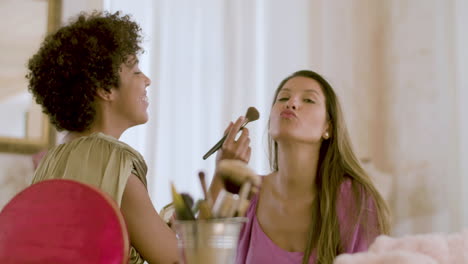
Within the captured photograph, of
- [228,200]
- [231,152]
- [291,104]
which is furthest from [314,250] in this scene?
[228,200]

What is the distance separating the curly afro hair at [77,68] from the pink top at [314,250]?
59 centimetres

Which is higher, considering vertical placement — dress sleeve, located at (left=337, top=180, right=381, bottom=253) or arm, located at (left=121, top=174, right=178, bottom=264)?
arm, located at (left=121, top=174, right=178, bottom=264)

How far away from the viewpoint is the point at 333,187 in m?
1.61

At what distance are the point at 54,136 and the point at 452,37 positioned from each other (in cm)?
177

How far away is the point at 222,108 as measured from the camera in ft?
8.42

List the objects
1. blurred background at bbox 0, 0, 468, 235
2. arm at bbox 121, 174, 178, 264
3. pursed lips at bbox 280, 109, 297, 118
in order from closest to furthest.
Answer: arm at bbox 121, 174, 178, 264 < pursed lips at bbox 280, 109, 297, 118 < blurred background at bbox 0, 0, 468, 235

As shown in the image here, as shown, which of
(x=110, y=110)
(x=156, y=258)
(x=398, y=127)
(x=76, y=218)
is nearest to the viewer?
(x=76, y=218)

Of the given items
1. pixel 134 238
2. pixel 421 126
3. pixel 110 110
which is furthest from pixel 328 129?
pixel 421 126

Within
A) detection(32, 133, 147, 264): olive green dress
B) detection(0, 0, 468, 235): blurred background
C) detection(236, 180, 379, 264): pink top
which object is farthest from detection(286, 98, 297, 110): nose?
detection(0, 0, 468, 235): blurred background

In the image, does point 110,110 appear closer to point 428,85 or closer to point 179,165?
point 179,165

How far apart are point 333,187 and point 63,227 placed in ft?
3.26

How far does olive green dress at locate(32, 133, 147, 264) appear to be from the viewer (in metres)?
1.00

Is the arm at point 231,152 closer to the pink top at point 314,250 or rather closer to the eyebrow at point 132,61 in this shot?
the eyebrow at point 132,61

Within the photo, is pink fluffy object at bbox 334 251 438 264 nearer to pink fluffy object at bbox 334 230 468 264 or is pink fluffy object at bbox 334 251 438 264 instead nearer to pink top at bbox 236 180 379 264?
pink fluffy object at bbox 334 230 468 264
